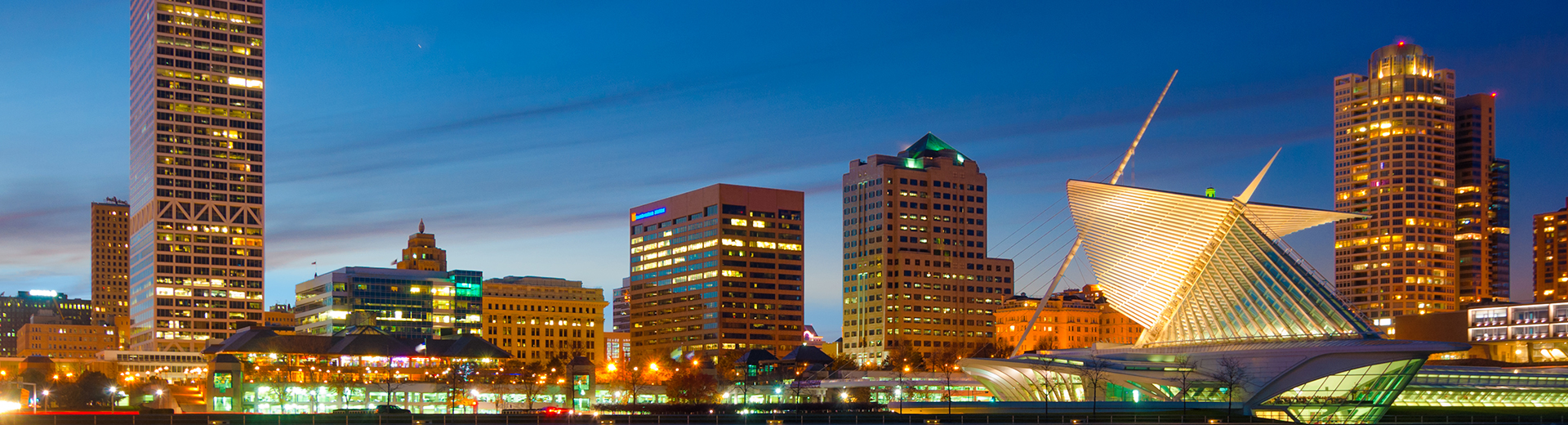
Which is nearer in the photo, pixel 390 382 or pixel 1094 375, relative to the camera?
pixel 1094 375

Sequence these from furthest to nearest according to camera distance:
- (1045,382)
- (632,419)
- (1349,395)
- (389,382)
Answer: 1. (389,382)
2. (1045,382)
3. (1349,395)
4. (632,419)

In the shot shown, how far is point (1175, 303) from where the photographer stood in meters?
108

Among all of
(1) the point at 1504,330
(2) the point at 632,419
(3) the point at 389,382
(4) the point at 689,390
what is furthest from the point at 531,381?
(1) the point at 1504,330

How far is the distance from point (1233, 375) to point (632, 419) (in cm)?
3705

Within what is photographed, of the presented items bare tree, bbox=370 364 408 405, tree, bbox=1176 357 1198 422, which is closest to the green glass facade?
tree, bbox=1176 357 1198 422

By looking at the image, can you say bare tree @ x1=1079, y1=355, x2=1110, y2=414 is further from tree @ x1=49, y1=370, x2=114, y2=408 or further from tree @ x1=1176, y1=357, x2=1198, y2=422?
tree @ x1=49, y1=370, x2=114, y2=408

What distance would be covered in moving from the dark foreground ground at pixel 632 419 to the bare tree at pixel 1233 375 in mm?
5629

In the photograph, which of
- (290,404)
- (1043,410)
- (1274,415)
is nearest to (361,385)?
(290,404)

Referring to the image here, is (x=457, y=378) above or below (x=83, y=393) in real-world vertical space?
above

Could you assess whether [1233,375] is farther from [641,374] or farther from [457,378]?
[641,374]

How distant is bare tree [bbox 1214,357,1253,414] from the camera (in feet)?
289

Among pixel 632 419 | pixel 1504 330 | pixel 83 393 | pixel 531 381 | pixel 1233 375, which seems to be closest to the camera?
pixel 632 419

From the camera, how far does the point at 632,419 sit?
255 ft

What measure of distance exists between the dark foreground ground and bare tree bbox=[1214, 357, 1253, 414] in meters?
5.63
